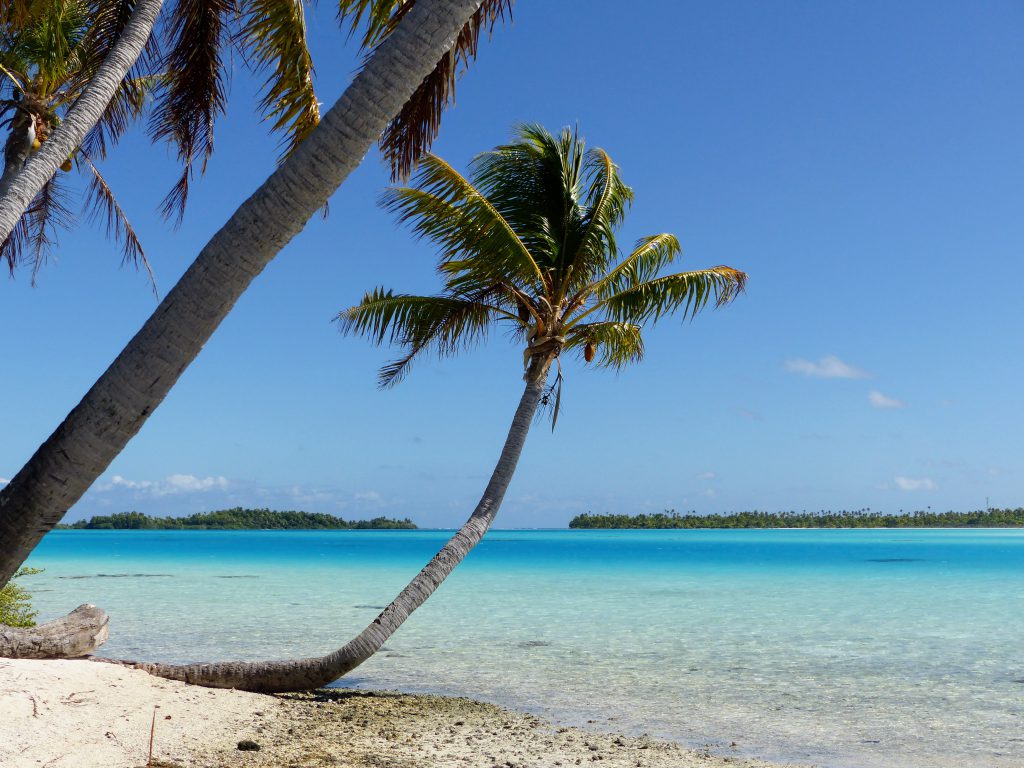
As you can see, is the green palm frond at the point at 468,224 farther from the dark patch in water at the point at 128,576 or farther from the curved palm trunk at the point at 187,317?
the dark patch in water at the point at 128,576

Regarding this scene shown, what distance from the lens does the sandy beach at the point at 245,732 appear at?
570 cm

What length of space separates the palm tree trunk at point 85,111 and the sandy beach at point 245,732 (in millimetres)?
3979

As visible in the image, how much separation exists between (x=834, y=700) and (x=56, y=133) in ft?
32.9

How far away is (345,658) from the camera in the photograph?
869 cm

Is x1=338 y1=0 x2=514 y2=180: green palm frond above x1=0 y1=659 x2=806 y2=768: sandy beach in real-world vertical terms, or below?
above

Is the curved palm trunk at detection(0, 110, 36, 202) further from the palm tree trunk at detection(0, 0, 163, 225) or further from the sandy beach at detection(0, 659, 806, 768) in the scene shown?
the sandy beach at detection(0, 659, 806, 768)

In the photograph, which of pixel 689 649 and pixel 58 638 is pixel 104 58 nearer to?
pixel 58 638

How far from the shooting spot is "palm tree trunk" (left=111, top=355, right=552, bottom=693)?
8242mm

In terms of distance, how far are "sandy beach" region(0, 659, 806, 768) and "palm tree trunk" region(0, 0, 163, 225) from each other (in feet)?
13.1

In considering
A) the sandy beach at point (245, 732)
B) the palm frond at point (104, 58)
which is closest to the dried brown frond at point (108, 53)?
the palm frond at point (104, 58)

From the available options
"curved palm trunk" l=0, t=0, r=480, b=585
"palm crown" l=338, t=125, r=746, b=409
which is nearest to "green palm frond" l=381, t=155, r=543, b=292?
"palm crown" l=338, t=125, r=746, b=409

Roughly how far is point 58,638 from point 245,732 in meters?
1.91

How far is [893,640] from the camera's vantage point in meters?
15.2

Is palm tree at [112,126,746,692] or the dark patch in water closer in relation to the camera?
palm tree at [112,126,746,692]
